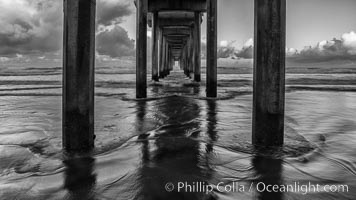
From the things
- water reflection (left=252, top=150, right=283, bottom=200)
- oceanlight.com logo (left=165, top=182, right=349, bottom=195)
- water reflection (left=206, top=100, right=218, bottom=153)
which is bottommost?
oceanlight.com logo (left=165, top=182, right=349, bottom=195)

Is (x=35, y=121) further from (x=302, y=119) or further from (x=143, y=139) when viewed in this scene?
(x=302, y=119)

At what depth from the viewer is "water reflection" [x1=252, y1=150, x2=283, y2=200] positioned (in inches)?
79.8

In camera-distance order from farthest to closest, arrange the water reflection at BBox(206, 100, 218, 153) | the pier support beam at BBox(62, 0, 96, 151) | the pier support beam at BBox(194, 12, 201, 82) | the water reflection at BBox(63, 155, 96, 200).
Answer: the pier support beam at BBox(194, 12, 201, 82) < the water reflection at BBox(206, 100, 218, 153) < the pier support beam at BBox(62, 0, 96, 151) < the water reflection at BBox(63, 155, 96, 200)

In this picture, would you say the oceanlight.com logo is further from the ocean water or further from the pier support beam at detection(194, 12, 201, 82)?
the pier support beam at detection(194, 12, 201, 82)

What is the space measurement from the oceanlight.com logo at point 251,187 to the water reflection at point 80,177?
2.06 feet

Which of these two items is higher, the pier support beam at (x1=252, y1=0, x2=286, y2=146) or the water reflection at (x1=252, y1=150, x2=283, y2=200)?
the pier support beam at (x1=252, y1=0, x2=286, y2=146)

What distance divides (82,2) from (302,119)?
462 centimetres

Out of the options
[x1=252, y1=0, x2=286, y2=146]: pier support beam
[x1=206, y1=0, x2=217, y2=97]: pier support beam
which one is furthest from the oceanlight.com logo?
[x1=206, y1=0, x2=217, y2=97]: pier support beam

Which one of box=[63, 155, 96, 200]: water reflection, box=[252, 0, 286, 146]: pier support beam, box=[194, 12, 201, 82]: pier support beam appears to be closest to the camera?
box=[63, 155, 96, 200]: water reflection

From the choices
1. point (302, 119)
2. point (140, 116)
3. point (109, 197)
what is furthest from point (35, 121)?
point (302, 119)

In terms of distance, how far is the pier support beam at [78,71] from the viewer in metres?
2.79

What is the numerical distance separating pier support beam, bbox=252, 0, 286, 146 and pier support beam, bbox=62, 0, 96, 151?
6.17 feet

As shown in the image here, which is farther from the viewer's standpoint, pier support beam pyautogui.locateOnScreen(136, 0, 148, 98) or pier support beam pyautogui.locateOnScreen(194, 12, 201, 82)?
pier support beam pyautogui.locateOnScreen(194, 12, 201, 82)

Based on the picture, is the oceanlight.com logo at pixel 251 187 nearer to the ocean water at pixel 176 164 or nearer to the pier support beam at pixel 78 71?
the ocean water at pixel 176 164
